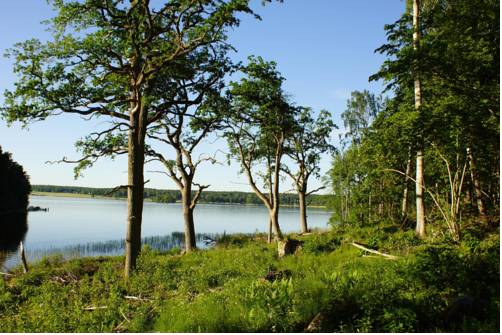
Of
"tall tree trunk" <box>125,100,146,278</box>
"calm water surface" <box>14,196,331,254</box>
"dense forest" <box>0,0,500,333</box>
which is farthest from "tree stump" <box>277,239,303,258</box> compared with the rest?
"calm water surface" <box>14,196,331,254</box>

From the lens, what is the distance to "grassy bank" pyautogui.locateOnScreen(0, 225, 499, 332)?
6355 millimetres

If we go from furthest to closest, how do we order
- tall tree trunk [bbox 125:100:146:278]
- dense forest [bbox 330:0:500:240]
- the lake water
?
the lake water → tall tree trunk [bbox 125:100:146:278] → dense forest [bbox 330:0:500:240]

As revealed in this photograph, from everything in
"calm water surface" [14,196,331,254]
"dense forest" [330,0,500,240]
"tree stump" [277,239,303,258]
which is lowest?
"calm water surface" [14,196,331,254]

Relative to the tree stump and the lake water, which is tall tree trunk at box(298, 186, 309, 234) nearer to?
the lake water

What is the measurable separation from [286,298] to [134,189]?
28.3 feet

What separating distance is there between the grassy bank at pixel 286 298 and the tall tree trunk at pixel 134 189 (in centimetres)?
83

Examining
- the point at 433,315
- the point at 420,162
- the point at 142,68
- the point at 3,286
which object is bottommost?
the point at 3,286

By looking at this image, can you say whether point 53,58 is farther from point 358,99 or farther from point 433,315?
point 358,99

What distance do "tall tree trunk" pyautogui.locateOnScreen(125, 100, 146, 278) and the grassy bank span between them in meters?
0.83

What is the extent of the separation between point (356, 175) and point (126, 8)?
31998 millimetres

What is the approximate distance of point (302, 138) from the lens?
32.4 meters

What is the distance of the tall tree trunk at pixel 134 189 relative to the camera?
44.1ft

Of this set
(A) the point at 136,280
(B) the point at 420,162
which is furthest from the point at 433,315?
(B) the point at 420,162

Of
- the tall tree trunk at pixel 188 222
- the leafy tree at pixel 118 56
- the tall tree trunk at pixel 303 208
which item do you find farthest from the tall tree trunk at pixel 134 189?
the tall tree trunk at pixel 303 208
